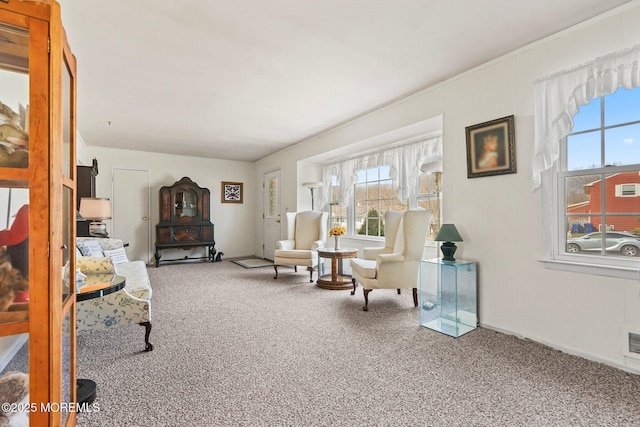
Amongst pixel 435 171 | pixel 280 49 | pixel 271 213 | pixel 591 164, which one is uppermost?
→ pixel 280 49

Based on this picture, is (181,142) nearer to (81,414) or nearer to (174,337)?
(174,337)

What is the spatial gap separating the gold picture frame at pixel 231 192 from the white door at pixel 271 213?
67cm

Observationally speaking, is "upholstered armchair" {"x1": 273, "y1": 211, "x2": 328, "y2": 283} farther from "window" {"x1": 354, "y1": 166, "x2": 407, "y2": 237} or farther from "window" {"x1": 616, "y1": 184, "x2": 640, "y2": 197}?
"window" {"x1": 616, "y1": 184, "x2": 640, "y2": 197}

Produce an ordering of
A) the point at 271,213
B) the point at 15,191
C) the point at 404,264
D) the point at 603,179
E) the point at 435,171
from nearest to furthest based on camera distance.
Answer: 1. the point at 15,191
2. the point at 603,179
3. the point at 404,264
4. the point at 435,171
5. the point at 271,213

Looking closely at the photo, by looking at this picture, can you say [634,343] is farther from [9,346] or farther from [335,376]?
[9,346]

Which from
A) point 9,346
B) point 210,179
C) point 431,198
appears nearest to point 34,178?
point 9,346

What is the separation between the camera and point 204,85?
3154mm

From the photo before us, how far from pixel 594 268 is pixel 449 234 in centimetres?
101

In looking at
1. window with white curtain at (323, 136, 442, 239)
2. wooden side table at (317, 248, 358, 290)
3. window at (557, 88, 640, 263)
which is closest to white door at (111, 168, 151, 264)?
window with white curtain at (323, 136, 442, 239)

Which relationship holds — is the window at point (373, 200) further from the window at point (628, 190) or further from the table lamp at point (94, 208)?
the table lamp at point (94, 208)

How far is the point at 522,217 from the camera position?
8.30 feet

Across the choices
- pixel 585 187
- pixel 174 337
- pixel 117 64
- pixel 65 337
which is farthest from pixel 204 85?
pixel 585 187

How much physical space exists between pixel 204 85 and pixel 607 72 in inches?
130

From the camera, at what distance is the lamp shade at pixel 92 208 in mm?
3797
